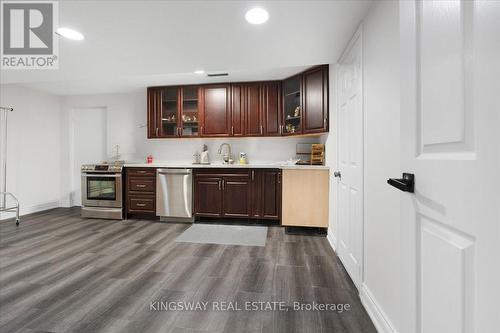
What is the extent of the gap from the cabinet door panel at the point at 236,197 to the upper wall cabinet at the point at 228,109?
0.87m

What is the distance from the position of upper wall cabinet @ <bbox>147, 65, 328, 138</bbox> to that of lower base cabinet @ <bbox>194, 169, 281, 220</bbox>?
74 cm

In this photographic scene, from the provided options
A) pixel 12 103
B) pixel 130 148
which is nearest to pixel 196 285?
pixel 130 148

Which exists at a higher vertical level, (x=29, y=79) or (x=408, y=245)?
(x=29, y=79)

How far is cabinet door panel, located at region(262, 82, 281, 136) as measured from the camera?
370 cm

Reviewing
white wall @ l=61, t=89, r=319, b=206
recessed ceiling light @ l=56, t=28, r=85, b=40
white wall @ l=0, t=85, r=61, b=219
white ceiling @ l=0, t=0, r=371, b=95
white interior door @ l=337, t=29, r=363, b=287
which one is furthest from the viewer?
white wall @ l=61, t=89, r=319, b=206

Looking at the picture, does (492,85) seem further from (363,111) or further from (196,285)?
(196,285)

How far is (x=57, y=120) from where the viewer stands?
15.3ft

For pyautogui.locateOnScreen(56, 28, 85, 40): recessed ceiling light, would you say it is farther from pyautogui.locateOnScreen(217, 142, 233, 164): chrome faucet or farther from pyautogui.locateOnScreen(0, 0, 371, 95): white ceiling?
pyautogui.locateOnScreen(217, 142, 233, 164): chrome faucet

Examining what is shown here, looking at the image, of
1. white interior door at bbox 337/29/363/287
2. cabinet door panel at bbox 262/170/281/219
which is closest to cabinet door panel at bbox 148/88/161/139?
cabinet door panel at bbox 262/170/281/219

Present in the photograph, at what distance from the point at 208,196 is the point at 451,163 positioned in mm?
3312

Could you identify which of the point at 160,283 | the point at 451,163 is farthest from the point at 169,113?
the point at 451,163

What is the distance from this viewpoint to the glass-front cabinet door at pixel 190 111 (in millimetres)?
3941

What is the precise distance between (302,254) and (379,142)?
1.54 meters

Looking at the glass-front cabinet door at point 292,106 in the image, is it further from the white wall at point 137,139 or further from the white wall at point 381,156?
the white wall at point 381,156
